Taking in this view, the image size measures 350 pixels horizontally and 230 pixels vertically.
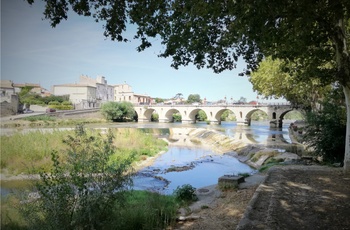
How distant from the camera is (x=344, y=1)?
18.8 feet

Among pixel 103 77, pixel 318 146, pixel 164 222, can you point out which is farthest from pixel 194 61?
pixel 103 77

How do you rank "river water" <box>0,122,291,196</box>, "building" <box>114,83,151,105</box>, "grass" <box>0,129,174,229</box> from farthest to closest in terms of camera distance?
"building" <box>114,83,151,105</box> → "river water" <box>0,122,291,196</box> → "grass" <box>0,129,174,229</box>

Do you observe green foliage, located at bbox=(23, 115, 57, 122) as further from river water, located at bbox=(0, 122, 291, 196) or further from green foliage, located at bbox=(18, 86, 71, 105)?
river water, located at bbox=(0, 122, 291, 196)

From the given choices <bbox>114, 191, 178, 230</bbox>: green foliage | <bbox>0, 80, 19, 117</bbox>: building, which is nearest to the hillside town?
<bbox>0, 80, 19, 117</bbox>: building

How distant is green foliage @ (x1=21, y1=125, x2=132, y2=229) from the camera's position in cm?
392

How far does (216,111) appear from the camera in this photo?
63.6 meters

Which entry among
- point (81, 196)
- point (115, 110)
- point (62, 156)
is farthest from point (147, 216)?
point (115, 110)

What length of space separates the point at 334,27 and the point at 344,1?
1890mm

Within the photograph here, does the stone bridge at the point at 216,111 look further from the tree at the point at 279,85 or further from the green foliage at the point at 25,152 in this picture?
the green foliage at the point at 25,152

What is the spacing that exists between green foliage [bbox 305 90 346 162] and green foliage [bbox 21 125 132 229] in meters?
9.49

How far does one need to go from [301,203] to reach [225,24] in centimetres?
484

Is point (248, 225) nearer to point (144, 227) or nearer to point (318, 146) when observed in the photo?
point (144, 227)

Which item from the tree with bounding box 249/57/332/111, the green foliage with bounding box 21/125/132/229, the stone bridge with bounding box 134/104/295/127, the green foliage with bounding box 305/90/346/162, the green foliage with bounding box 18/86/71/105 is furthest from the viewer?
the green foliage with bounding box 18/86/71/105

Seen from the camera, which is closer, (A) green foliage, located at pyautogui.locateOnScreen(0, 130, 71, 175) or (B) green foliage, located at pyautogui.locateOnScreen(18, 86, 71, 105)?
(A) green foliage, located at pyautogui.locateOnScreen(0, 130, 71, 175)
